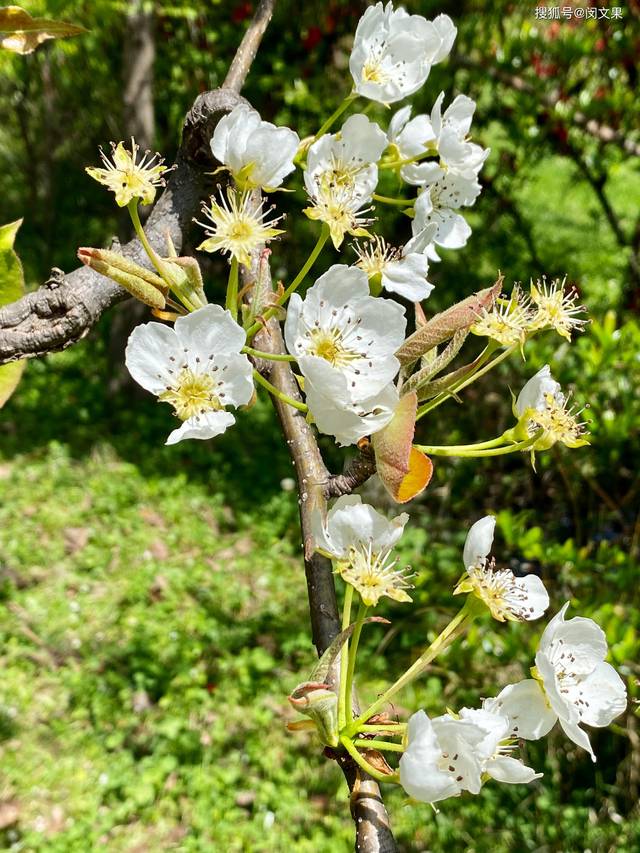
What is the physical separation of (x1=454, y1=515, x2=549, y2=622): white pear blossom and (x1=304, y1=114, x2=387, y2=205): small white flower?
0.32m

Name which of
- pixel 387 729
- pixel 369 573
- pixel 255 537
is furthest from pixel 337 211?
pixel 255 537

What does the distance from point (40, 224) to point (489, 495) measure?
3.32 meters

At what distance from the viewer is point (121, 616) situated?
3129mm

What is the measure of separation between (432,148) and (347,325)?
0.28 metres

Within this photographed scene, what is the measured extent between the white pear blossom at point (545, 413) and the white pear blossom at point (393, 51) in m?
0.33

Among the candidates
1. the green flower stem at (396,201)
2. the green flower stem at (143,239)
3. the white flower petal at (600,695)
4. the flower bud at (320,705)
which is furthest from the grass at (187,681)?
the green flower stem at (143,239)

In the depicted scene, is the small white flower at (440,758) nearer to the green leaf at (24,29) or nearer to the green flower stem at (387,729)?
the green flower stem at (387,729)

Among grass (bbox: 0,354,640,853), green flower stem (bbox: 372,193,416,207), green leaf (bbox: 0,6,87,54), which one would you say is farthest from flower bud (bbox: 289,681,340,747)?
grass (bbox: 0,354,640,853)

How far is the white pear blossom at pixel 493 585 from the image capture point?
0.69 m

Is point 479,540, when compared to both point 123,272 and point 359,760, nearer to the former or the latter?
point 359,760

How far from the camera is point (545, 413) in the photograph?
29.2 inches

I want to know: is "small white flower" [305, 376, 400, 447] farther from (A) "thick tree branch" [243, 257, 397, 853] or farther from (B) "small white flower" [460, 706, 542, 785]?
(B) "small white flower" [460, 706, 542, 785]

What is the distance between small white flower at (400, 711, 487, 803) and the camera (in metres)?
0.55

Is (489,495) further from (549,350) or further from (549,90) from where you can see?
(549,90)
